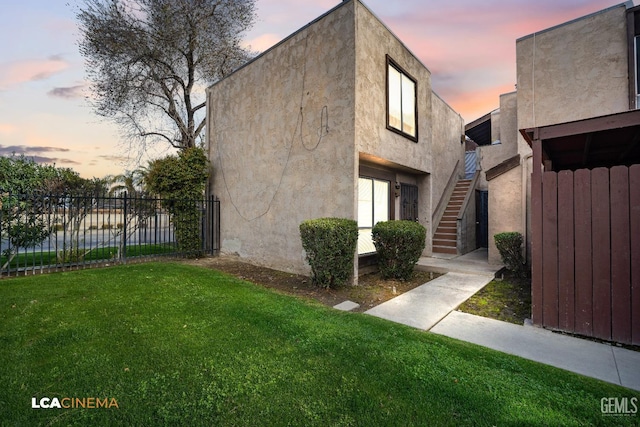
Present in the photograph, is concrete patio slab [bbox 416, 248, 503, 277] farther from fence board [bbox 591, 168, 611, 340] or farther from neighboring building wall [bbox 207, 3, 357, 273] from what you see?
fence board [bbox 591, 168, 611, 340]

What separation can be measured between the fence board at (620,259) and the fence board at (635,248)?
0.03 m

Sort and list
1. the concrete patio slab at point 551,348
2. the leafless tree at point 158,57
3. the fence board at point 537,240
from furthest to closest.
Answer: the leafless tree at point 158,57, the fence board at point 537,240, the concrete patio slab at point 551,348

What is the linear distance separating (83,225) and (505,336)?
401 inches

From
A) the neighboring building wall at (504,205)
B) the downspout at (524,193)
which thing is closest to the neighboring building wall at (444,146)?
the neighboring building wall at (504,205)

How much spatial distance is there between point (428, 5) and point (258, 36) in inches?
410

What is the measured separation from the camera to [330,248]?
5207 millimetres

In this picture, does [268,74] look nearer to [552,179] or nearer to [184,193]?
[184,193]

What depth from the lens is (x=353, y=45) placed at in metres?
5.83

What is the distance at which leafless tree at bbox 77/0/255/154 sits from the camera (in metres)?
12.1

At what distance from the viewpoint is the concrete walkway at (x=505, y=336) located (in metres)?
2.74

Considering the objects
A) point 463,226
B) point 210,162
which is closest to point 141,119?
point 210,162

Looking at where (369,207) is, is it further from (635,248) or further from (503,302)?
(635,248)

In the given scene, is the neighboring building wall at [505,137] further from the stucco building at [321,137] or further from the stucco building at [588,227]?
the stucco building at [588,227]
